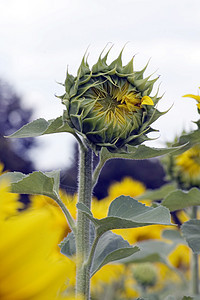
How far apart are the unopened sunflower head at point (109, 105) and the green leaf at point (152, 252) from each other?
0.70 metres

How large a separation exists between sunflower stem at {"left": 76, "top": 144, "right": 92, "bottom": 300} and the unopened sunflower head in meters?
0.03

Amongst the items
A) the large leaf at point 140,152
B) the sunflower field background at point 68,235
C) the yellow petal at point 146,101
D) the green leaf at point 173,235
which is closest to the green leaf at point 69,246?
the sunflower field background at point 68,235

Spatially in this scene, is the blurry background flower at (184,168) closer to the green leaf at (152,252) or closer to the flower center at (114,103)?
the green leaf at (152,252)

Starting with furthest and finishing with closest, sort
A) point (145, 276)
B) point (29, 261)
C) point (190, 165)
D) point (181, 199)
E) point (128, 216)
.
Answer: point (145, 276) → point (190, 165) → point (181, 199) → point (128, 216) → point (29, 261)

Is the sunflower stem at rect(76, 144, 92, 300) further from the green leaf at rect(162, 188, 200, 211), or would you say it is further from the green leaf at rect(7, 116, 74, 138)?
the green leaf at rect(162, 188, 200, 211)

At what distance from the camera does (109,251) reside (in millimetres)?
793

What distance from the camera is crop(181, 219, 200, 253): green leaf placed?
2.96 feet

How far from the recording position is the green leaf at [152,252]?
4.84 ft

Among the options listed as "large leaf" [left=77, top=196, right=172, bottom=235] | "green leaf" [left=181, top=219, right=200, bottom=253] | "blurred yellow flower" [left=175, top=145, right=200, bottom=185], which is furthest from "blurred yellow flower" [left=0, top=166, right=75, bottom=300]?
"blurred yellow flower" [left=175, top=145, right=200, bottom=185]

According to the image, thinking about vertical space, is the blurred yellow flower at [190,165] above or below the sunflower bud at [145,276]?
above

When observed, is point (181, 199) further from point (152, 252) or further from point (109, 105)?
point (152, 252)

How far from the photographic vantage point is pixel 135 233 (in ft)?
6.66

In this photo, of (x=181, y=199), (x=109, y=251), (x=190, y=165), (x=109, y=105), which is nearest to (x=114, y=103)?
(x=109, y=105)

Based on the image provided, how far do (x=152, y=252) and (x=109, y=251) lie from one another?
816 millimetres
